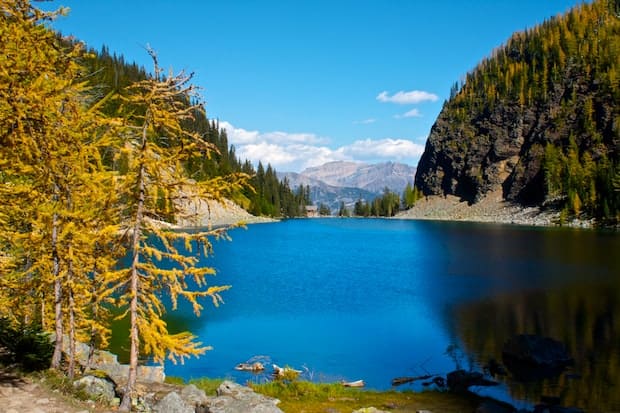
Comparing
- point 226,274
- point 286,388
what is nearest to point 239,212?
point 226,274

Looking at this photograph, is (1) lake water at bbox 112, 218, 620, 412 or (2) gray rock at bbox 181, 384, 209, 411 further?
(1) lake water at bbox 112, 218, 620, 412

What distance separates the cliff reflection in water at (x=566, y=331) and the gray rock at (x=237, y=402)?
1263cm

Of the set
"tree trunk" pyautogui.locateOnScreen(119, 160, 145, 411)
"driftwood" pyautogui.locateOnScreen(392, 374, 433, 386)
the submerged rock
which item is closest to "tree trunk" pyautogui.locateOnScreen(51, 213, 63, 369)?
"tree trunk" pyautogui.locateOnScreen(119, 160, 145, 411)

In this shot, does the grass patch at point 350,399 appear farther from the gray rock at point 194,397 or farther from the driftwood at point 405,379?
the gray rock at point 194,397

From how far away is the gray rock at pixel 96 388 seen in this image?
46.1 ft

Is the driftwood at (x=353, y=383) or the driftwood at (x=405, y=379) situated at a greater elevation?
the driftwood at (x=353, y=383)

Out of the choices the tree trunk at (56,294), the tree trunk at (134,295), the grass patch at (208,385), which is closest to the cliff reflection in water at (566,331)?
the grass patch at (208,385)

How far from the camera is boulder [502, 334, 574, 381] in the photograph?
25.6 meters

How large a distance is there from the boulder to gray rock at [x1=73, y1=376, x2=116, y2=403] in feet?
64.3

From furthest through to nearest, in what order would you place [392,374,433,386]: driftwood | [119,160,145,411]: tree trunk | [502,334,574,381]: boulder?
[502,334,574,381]: boulder < [392,374,433,386]: driftwood < [119,160,145,411]: tree trunk

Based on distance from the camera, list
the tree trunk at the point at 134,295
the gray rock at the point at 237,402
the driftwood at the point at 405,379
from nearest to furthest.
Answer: the tree trunk at the point at 134,295, the gray rock at the point at 237,402, the driftwood at the point at 405,379

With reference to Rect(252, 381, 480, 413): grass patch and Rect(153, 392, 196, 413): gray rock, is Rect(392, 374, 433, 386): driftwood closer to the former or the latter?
Rect(252, 381, 480, 413): grass patch

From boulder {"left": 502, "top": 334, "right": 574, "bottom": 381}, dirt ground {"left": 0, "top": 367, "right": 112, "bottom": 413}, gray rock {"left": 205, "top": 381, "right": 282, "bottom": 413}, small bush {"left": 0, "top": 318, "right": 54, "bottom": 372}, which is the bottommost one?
boulder {"left": 502, "top": 334, "right": 574, "bottom": 381}

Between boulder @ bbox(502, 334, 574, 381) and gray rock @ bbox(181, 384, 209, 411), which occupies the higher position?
gray rock @ bbox(181, 384, 209, 411)
